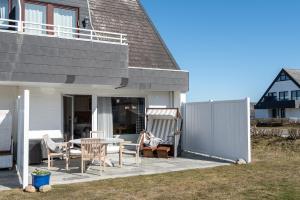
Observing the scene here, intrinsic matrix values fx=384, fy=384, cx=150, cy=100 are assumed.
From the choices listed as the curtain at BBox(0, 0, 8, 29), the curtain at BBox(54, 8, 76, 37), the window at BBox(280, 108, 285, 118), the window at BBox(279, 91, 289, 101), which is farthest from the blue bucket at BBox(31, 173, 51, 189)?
the window at BBox(280, 108, 285, 118)

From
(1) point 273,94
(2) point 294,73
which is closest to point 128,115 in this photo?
(2) point 294,73

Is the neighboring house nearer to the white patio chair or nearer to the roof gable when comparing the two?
the roof gable

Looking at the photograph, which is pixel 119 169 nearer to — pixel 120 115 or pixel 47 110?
pixel 47 110

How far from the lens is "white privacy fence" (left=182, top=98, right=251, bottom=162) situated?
13.2 m

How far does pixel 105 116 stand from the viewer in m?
16.0

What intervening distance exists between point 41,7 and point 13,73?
12.6 feet

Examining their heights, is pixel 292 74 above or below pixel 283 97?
above

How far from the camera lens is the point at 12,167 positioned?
12242 millimetres

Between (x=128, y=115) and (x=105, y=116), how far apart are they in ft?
3.59

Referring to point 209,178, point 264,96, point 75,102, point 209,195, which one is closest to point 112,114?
point 75,102

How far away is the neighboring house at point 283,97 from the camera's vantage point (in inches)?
2235

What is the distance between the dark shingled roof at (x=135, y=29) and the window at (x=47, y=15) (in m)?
1.32

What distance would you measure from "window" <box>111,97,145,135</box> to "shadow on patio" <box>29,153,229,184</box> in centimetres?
186

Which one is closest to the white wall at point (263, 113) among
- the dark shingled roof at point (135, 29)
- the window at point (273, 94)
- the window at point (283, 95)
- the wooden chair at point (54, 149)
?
the window at point (273, 94)
